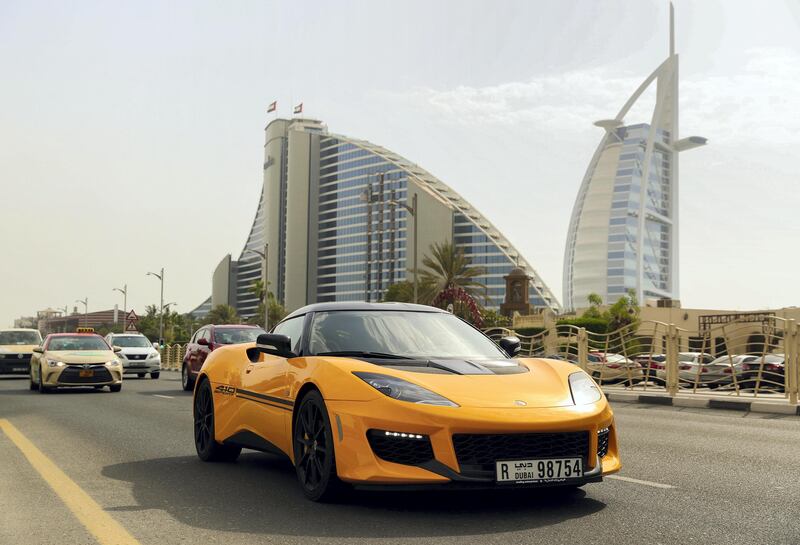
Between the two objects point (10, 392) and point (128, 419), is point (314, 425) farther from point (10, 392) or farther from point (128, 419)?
point (10, 392)

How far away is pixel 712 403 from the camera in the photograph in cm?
1725

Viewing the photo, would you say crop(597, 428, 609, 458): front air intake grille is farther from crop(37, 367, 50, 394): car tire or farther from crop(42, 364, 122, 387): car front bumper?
crop(37, 367, 50, 394): car tire

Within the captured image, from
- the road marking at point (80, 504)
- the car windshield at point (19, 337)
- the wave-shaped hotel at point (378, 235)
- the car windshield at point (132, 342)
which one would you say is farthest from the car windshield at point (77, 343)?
the wave-shaped hotel at point (378, 235)

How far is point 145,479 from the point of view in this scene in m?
6.91

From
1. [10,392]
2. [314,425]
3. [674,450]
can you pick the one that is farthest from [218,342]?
[314,425]

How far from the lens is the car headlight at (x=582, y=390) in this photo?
5613 mm

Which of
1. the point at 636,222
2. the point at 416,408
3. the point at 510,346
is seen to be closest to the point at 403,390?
the point at 416,408

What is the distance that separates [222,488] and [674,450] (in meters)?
4.64

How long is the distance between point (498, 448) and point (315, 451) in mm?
1228

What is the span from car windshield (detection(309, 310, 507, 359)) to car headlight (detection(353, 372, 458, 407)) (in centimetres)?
63

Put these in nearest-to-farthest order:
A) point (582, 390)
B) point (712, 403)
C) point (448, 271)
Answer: point (582, 390)
point (712, 403)
point (448, 271)

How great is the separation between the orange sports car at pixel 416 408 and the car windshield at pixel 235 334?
13.7m

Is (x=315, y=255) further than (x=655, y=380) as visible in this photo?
Yes

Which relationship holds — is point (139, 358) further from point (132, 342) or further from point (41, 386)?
point (41, 386)
